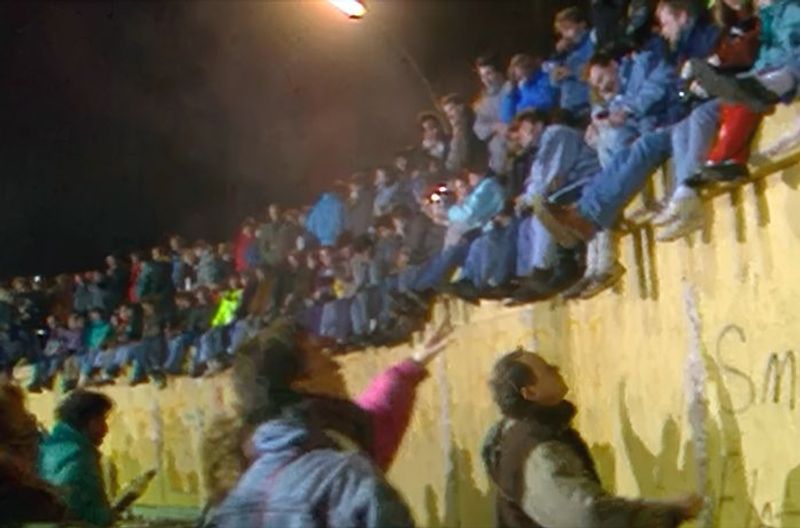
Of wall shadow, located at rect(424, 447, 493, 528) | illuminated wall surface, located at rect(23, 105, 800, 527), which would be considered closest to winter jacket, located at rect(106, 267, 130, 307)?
wall shadow, located at rect(424, 447, 493, 528)

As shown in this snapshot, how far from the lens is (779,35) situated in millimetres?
6383

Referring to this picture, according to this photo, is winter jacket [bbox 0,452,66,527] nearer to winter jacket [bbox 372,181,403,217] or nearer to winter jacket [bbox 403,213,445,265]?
winter jacket [bbox 403,213,445,265]

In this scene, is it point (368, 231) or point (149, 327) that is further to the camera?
point (149, 327)

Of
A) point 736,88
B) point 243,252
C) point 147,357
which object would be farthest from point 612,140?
point 147,357

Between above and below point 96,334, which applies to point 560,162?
below

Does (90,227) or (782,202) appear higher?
(90,227)

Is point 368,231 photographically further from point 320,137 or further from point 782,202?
point 782,202

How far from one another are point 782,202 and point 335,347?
706 centimetres

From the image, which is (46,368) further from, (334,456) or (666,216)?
(334,456)

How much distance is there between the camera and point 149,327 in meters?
19.2

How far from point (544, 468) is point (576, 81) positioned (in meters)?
6.15

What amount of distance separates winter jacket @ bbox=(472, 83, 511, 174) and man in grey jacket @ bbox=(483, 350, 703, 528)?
20.8 ft

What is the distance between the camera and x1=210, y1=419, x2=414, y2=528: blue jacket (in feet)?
9.75

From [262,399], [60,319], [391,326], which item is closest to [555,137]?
[391,326]
